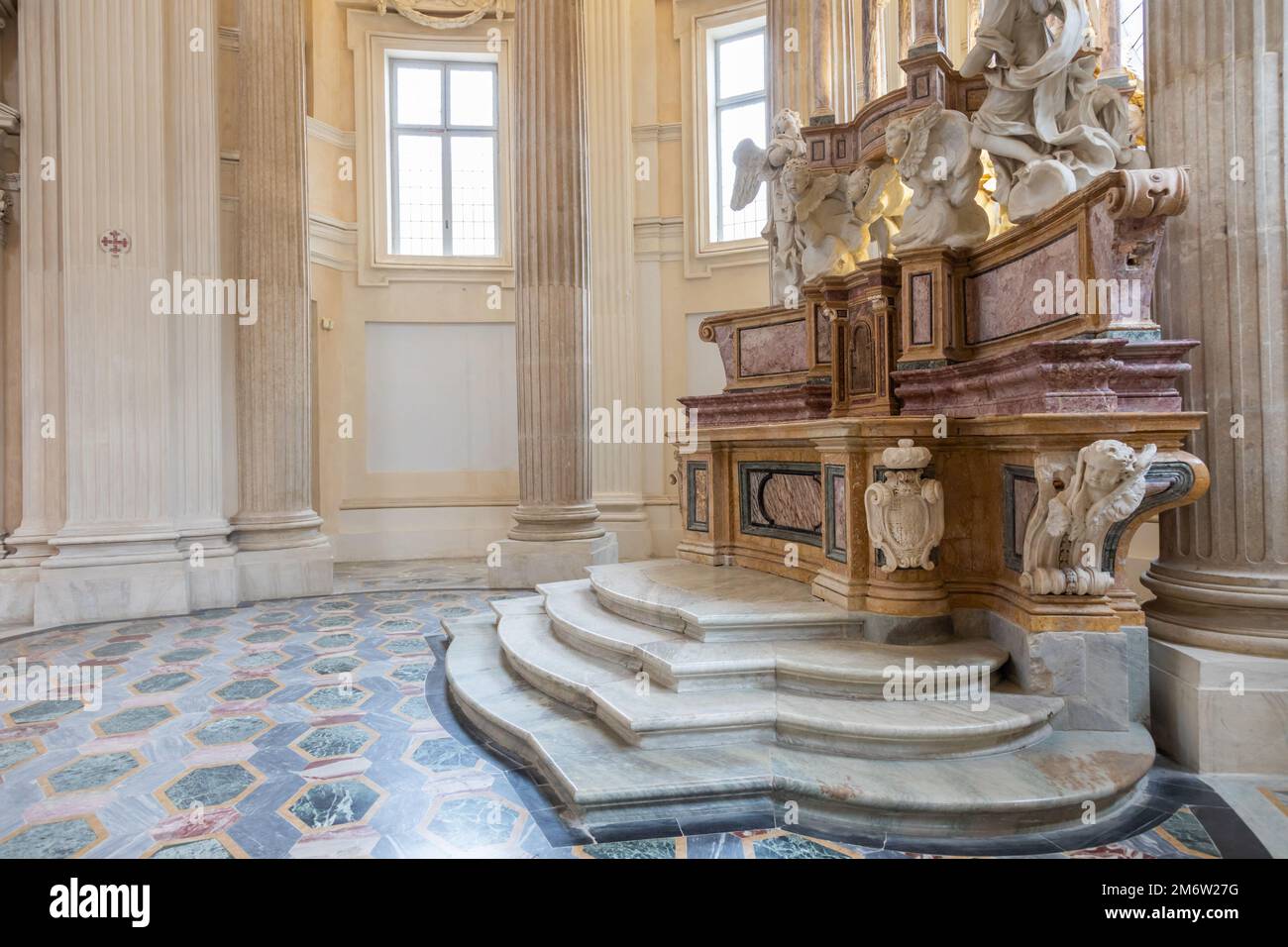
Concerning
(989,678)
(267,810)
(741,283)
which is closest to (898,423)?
(989,678)

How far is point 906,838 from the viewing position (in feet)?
8.63

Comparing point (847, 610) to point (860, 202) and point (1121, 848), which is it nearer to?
point (1121, 848)

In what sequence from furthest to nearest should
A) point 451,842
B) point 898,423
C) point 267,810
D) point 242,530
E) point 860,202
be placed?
1. point 242,530
2. point 860,202
3. point 898,423
4. point 267,810
5. point 451,842

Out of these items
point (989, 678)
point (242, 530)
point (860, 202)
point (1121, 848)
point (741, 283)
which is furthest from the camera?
point (741, 283)

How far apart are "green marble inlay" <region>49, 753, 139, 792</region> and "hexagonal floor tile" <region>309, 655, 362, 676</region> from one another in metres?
1.39

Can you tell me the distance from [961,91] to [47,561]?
7.76 metres

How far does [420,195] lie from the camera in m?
11.2

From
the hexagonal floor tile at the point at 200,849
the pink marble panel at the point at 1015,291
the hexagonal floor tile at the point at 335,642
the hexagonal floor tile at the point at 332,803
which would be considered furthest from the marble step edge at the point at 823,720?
the hexagonal floor tile at the point at 335,642

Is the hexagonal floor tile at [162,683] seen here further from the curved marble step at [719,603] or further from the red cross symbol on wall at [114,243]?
the red cross symbol on wall at [114,243]

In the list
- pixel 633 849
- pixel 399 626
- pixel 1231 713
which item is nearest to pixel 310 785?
pixel 633 849

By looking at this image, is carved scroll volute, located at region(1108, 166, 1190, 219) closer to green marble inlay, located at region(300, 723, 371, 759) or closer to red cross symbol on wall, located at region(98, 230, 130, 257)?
green marble inlay, located at region(300, 723, 371, 759)

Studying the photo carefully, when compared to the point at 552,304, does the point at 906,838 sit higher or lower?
lower

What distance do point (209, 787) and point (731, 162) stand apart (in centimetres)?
1007

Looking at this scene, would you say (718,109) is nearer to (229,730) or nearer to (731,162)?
(731,162)
